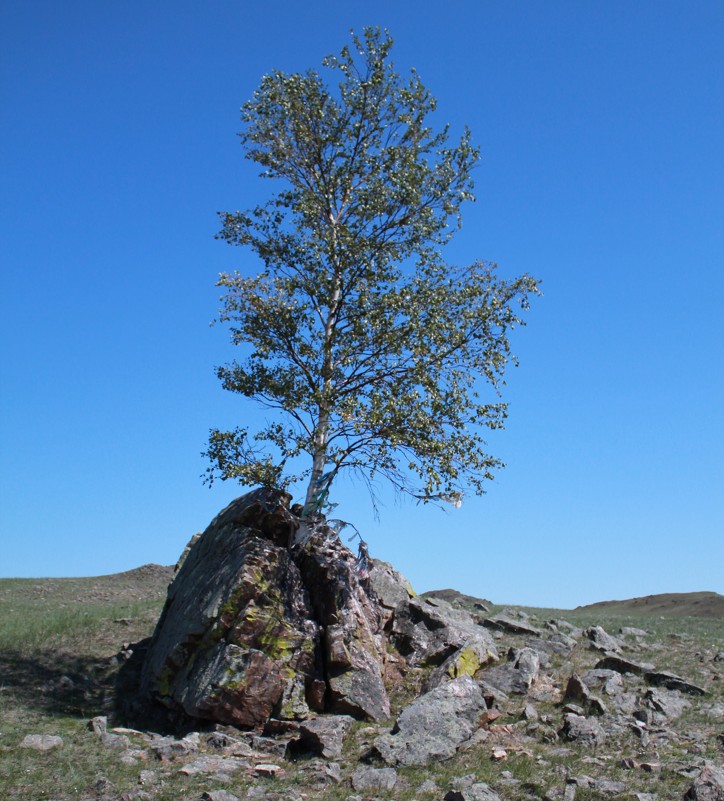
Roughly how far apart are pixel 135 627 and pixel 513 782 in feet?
50.5

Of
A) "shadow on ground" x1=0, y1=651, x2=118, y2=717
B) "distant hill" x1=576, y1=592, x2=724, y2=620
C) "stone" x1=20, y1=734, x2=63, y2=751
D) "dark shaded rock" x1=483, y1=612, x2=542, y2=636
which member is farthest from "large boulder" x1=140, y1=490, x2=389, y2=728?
"distant hill" x1=576, y1=592, x2=724, y2=620

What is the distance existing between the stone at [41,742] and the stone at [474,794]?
7.38 metres

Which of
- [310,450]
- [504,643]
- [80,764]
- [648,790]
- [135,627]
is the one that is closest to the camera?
[648,790]

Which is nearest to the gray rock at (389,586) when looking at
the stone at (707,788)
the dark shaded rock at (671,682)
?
the dark shaded rock at (671,682)

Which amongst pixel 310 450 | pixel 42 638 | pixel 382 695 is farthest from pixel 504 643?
pixel 42 638

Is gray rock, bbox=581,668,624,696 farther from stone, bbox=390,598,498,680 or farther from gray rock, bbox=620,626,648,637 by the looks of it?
gray rock, bbox=620,626,648,637

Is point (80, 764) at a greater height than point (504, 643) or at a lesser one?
lesser

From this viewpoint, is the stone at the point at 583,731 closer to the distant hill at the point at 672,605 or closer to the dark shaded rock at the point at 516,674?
the dark shaded rock at the point at 516,674

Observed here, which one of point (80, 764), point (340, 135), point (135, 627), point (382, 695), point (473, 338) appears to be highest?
point (340, 135)

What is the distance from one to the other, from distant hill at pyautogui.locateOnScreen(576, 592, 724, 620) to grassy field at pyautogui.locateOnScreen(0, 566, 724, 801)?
1199 inches

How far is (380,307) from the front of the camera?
806 inches

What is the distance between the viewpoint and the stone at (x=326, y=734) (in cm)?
1379

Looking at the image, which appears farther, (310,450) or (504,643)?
(504,643)

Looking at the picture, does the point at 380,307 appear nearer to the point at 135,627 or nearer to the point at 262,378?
the point at 262,378
